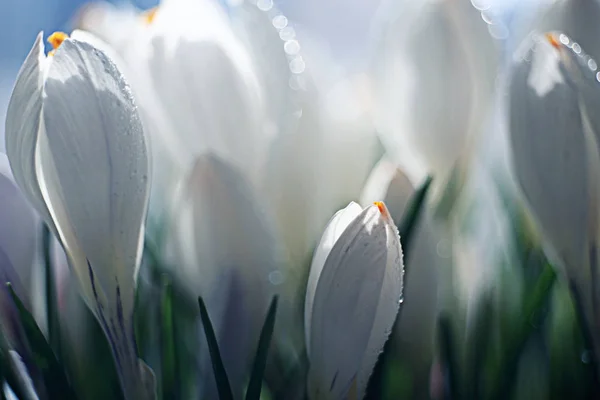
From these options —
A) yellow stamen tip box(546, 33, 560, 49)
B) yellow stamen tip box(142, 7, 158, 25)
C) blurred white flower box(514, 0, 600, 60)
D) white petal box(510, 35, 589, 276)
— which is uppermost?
blurred white flower box(514, 0, 600, 60)

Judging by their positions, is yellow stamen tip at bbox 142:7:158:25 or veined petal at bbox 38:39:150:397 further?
yellow stamen tip at bbox 142:7:158:25

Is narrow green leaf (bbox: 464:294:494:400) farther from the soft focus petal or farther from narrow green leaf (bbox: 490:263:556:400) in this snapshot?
the soft focus petal

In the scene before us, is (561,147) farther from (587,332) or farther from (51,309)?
(51,309)

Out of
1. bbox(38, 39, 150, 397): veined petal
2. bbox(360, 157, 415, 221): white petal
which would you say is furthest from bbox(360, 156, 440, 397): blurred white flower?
bbox(38, 39, 150, 397): veined petal

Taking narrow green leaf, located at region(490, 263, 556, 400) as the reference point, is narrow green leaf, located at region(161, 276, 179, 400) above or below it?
below

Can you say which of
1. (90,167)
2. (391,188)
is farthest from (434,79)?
(90,167)

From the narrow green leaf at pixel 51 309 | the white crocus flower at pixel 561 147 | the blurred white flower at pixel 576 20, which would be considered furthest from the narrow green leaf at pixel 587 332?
the narrow green leaf at pixel 51 309

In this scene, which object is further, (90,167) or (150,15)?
(150,15)
